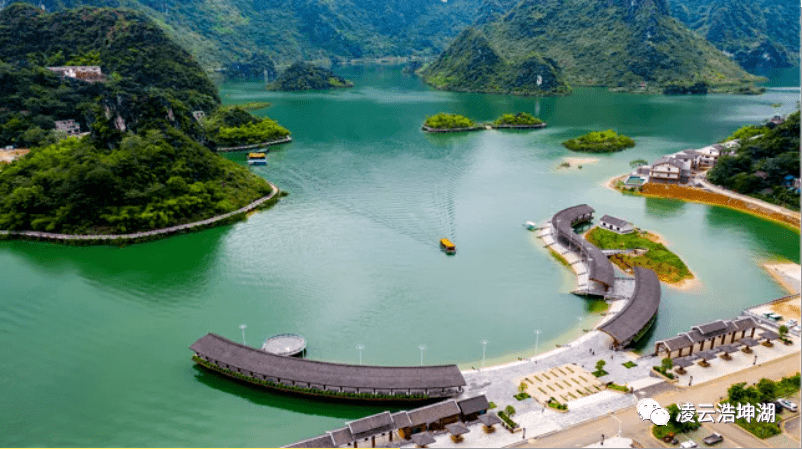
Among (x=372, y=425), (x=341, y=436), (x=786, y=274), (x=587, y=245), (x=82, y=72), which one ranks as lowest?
(x=341, y=436)

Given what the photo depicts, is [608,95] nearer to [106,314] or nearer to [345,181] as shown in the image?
[345,181]

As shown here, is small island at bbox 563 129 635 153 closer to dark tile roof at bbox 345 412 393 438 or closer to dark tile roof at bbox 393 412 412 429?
dark tile roof at bbox 393 412 412 429

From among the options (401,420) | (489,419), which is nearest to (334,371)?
(401,420)

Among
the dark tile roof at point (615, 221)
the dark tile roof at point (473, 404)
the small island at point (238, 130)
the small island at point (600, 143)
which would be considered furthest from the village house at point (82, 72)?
the dark tile roof at point (473, 404)

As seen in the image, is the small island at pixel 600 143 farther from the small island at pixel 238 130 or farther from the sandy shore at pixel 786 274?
the small island at pixel 238 130

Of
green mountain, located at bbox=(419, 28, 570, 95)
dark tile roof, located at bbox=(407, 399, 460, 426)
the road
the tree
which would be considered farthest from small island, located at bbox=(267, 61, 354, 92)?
the road

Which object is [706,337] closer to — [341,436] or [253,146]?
[341,436]
